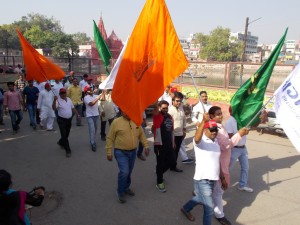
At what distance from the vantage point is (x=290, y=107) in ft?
12.1

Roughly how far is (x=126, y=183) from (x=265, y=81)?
9.59 feet

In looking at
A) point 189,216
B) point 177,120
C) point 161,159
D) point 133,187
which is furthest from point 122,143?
point 177,120

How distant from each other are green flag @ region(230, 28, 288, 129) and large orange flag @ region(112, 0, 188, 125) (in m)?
1.49

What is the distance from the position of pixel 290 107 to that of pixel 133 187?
3.17 meters

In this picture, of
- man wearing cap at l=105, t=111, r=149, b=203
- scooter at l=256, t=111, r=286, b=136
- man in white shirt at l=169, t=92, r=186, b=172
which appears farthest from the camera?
scooter at l=256, t=111, r=286, b=136

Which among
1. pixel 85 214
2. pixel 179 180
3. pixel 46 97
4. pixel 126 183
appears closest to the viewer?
pixel 85 214

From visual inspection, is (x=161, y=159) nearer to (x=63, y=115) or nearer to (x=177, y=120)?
(x=177, y=120)

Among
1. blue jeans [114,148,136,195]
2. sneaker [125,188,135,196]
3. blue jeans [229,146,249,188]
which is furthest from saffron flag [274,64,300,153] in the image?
sneaker [125,188,135,196]

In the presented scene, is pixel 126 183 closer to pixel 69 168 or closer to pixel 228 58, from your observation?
pixel 69 168

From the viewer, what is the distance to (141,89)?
3.98 m

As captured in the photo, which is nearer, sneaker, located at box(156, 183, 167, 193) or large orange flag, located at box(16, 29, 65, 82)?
sneaker, located at box(156, 183, 167, 193)

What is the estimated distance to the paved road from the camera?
4.48 metres

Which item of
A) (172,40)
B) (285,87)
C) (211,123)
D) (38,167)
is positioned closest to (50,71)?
(38,167)

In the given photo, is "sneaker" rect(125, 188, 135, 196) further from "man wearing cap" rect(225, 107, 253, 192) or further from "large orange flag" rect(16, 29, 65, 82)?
"large orange flag" rect(16, 29, 65, 82)
